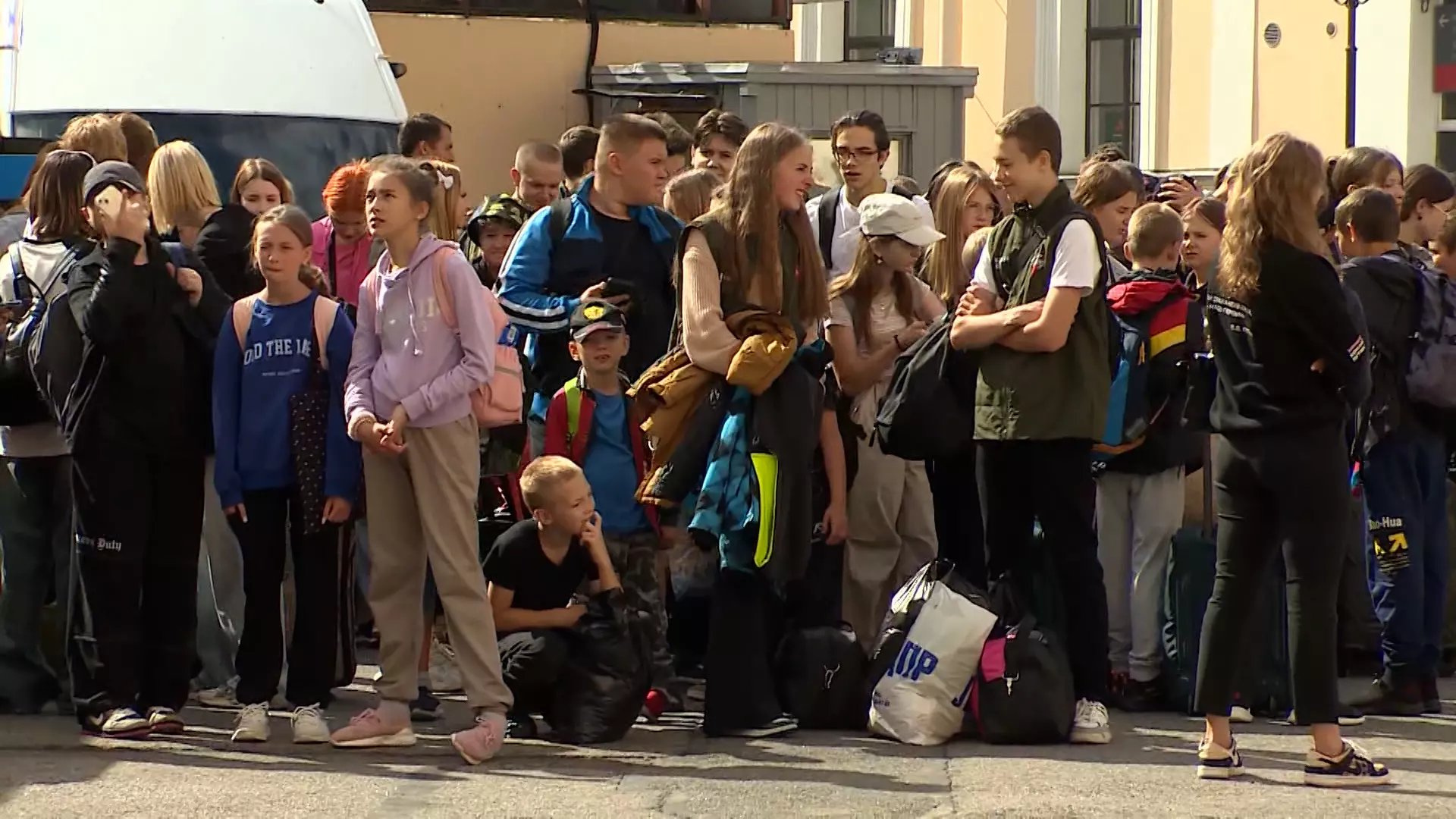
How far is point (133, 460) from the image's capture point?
25.0ft

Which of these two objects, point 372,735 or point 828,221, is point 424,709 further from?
point 828,221

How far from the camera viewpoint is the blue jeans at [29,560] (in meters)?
8.17

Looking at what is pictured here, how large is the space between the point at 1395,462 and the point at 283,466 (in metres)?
3.83

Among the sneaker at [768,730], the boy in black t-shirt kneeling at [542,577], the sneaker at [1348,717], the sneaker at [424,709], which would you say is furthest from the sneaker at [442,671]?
the sneaker at [1348,717]

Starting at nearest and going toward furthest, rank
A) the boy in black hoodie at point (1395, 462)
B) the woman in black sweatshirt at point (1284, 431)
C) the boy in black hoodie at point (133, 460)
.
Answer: the woman in black sweatshirt at point (1284, 431) < the boy in black hoodie at point (133, 460) < the boy in black hoodie at point (1395, 462)

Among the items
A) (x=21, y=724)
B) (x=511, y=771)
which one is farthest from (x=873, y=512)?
(x=21, y=724)

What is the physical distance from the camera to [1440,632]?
28.7 ft

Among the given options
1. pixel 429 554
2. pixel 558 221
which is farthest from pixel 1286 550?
pixel 558 221

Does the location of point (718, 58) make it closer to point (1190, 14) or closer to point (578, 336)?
point (1190, 14)

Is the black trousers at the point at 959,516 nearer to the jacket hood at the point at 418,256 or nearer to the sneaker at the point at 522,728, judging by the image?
the sneaker at the point at 522,728

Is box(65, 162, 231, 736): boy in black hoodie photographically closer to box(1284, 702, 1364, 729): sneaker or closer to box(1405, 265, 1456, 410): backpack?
box(1284, 702, 1364, 729): sneaker

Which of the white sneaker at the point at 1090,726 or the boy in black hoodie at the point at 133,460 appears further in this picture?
the white sneaker at the point at 1090,726

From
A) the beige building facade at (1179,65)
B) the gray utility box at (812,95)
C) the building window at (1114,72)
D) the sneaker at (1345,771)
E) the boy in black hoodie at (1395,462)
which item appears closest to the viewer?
the sneaker at (1345,771)

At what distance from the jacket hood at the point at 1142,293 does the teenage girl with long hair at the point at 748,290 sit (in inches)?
44.1
